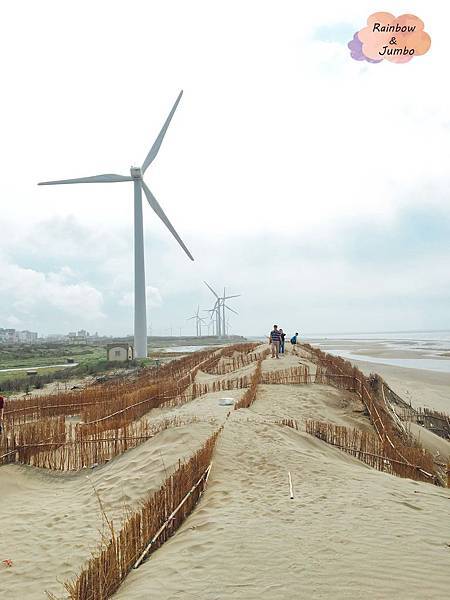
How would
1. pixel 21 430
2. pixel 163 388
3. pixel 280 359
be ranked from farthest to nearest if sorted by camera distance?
pixel 280 359 < pixel 163 388 < pixel 21 430

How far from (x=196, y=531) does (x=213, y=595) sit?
4.66 feet

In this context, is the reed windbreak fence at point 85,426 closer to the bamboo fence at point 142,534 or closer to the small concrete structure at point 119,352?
the bamboo fence at point 142,534

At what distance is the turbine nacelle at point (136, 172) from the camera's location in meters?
31.1

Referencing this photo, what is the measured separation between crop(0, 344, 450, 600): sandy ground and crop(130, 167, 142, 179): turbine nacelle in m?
25.5

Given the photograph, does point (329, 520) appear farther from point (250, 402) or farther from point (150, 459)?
point (250, 402)

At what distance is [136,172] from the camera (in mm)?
31188

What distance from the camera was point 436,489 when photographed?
694 centimetres

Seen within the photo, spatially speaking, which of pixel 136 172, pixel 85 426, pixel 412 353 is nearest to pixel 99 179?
pixel 136 172

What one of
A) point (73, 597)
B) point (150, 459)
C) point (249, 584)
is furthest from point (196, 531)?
point (150, 459)

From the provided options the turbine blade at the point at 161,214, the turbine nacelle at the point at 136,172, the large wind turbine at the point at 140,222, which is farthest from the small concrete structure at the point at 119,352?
the turbine nacelle at the point at 136,172

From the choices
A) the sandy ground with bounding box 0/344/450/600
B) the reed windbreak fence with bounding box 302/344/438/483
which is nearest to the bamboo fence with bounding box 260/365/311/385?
the reed windbreak fence with bounding box 302/344/438/483

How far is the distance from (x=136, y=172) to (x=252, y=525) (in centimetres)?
2972

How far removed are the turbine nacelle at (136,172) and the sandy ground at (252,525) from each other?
1003 inches

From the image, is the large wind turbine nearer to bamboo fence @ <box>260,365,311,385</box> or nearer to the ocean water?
bamboo fence @ <box>260,365,311,385</box>
